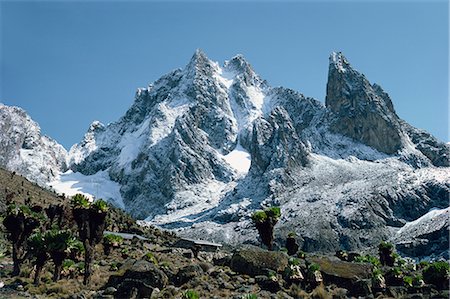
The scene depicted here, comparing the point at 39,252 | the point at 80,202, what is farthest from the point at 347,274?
the point at 39,252

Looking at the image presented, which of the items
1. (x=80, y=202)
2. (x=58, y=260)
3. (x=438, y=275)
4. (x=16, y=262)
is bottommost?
(x=16, y=262)

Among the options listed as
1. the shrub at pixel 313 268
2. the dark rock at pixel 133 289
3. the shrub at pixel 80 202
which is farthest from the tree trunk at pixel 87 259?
the shrub at pixel 313 268

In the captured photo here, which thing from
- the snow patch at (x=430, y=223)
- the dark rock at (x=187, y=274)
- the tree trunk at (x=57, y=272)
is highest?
the snow patch at (x=430, y=223)

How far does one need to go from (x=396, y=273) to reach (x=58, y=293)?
2967 cm

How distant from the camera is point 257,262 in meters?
46.8

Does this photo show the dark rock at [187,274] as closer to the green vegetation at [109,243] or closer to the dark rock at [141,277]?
the dark rock at [141,277]

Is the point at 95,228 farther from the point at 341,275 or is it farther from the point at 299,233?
the point at 299,233

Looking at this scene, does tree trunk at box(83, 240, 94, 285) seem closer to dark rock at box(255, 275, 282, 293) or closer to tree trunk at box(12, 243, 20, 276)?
tree trunk at box(12, 243, 20, 276)

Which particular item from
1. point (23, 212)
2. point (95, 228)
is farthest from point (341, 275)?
point (23, 212)

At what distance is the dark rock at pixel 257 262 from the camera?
151ft

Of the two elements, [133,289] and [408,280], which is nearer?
[133,289]

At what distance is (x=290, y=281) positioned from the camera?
41.7 meters

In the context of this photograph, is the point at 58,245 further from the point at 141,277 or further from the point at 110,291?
the point at 141,277

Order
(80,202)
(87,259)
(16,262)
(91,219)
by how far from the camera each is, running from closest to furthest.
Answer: (87,259) < (91,219) < (80,202) < (16,262)
